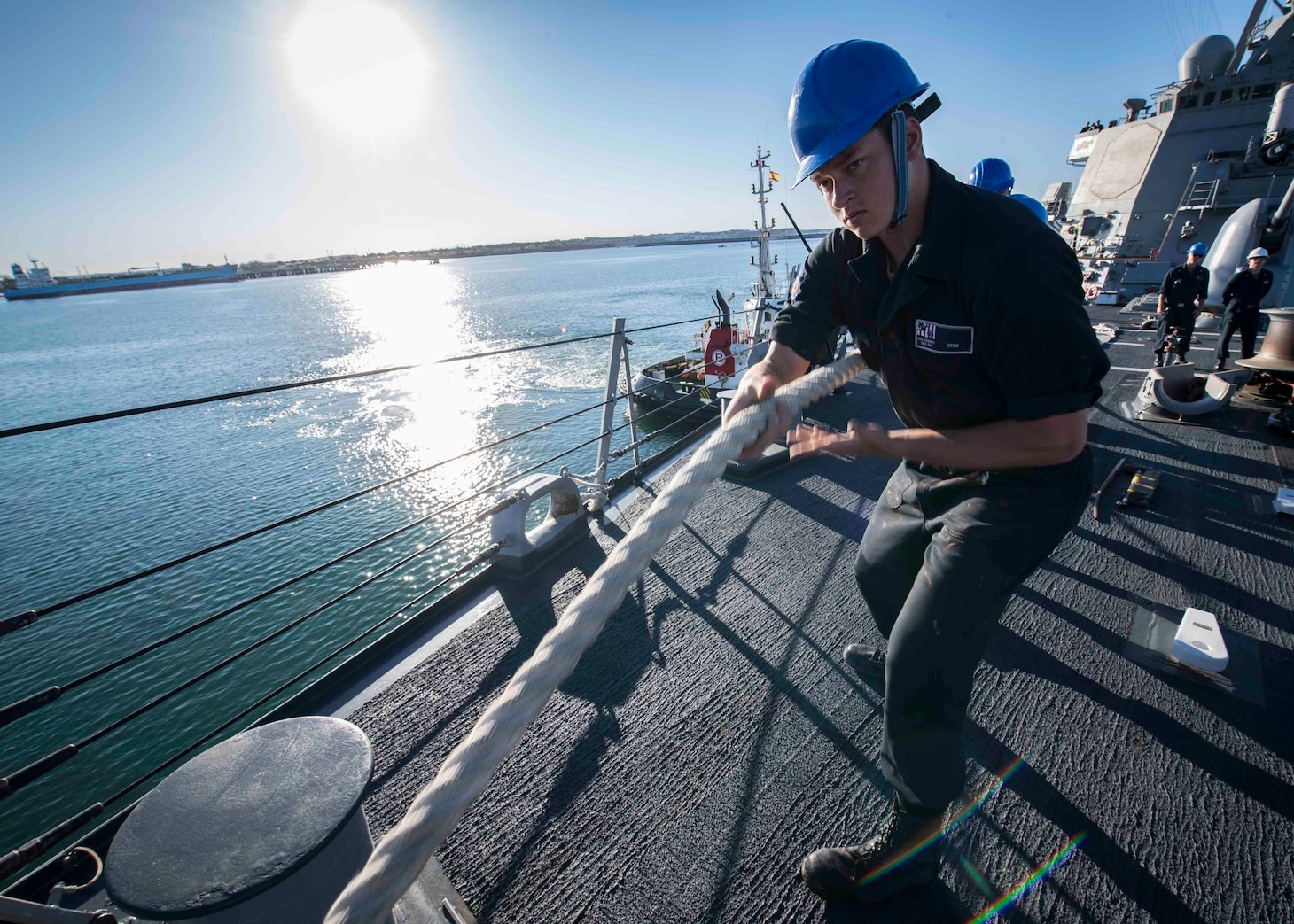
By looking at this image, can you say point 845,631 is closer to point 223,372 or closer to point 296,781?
point 296,781

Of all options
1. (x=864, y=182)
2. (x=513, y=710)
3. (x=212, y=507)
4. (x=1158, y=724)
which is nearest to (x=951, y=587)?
(x=864, y=182)

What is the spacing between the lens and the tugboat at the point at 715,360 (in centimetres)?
611

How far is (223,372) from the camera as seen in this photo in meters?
32.2

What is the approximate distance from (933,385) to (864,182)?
58 cm

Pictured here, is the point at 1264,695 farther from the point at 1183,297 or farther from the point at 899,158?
the point at 1183,297

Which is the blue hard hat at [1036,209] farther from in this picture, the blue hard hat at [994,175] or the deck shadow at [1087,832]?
the deck shadow at [1087,832]

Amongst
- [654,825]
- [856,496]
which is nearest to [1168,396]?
[856,496]

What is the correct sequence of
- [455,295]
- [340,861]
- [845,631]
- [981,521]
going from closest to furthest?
[340,861], [981,521], [845,631], [455,295]

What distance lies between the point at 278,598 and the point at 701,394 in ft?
44.3

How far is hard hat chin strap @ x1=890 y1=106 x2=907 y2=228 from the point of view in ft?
4.61

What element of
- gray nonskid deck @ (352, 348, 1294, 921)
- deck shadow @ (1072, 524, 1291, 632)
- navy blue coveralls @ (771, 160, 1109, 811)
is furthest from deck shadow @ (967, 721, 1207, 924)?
deck shadow @ (1072, 524, 1291, 632)

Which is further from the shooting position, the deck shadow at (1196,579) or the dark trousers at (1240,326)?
the dark trousers at (1240,326)

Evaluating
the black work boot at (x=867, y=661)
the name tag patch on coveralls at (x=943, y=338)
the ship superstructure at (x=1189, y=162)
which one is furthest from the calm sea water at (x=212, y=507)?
the ship superstructure at (x=1189, y=162)

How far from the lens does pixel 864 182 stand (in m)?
1.44
